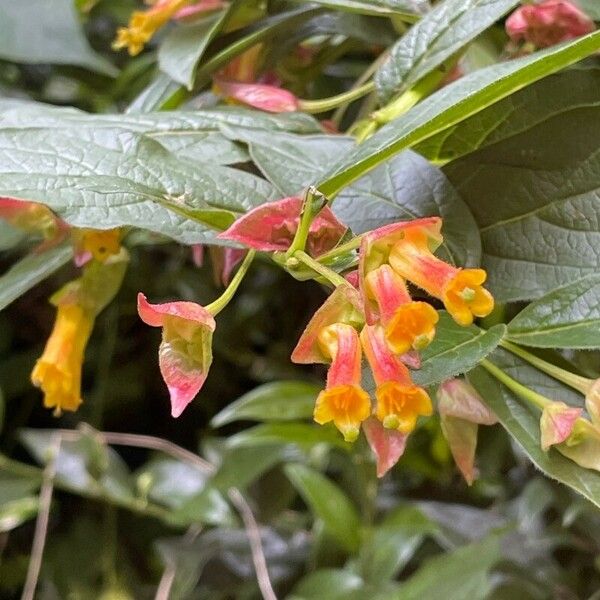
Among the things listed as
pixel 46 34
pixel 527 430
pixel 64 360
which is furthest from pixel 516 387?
pixel 46 34

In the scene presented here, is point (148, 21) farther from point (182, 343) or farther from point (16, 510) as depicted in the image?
point (16, 510)

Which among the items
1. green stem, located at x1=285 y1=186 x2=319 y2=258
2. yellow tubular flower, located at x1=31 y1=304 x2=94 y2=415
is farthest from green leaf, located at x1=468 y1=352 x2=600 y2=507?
yellow tubular flower, located at x1=31 y1=304 x2=94 y2=415

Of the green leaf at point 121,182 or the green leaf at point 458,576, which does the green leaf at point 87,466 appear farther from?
the green leaf at point 121,182

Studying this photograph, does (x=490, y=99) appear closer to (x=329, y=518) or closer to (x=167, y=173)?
(x=167, y=173)

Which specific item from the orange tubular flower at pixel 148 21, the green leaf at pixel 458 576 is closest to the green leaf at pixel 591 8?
the orange tubular flower at pixel 148 21

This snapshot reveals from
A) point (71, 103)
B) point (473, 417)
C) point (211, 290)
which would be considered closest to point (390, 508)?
point (211, 290)
